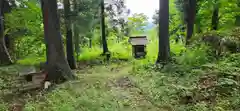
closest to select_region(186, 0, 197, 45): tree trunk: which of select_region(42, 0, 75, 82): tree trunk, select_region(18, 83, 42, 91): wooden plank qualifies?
select_region(42, 0, 75, 82): tree trunk

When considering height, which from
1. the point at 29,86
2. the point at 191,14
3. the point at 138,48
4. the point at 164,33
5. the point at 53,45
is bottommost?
the point at 29,86

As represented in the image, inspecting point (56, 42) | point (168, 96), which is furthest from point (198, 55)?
point (56, 42)

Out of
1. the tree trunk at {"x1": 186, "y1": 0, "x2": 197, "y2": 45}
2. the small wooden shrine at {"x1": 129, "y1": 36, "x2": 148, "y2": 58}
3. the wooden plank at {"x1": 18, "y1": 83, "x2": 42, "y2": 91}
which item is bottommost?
the wooden plank at {"x1": 18, "y1": 83, "x2": 42, "y2": 91}

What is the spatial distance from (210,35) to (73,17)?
6.88 metres

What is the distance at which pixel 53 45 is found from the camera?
264 inches

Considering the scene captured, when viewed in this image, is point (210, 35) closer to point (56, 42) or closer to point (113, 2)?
point (56, 42)

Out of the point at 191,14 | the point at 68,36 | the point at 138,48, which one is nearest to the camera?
the point at 68,36

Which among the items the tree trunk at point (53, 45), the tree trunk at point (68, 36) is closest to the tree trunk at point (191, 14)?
the tree trunk at point (68, 36)

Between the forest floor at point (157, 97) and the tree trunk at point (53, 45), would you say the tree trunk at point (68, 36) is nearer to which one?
the tree trunk at point (53, 45)

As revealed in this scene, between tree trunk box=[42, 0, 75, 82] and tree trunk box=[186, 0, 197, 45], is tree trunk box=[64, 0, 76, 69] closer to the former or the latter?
tree trunk box=[42, 0, 75, 82]

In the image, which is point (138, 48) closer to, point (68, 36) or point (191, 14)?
point (191, 14)

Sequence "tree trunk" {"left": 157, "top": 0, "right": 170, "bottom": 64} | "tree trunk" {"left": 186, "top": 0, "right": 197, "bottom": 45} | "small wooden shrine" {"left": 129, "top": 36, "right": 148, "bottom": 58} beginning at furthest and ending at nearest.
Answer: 1. "small wooden shrine" {"left": 129, "top": 36, "right": 148, "bottom": 58}
2. "tree trunk" {"left": 186, "top": 0, "right": 197, "bottom": 45}
3. "tree trunk" {"left": 157, "top": 0, "right": 170, "bottom": 64}

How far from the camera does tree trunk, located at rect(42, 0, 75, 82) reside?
658 cm

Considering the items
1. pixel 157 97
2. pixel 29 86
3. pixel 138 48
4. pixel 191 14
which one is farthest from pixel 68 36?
pixel 138 48
